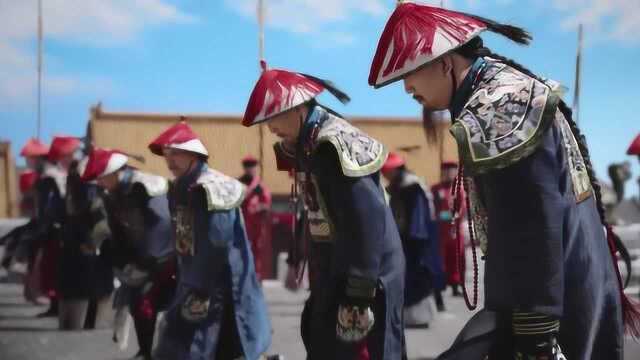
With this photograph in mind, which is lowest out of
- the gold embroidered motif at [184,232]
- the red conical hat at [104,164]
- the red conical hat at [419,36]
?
the gold embroidered motif at [184,232]

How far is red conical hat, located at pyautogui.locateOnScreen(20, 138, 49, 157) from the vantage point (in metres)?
10.5

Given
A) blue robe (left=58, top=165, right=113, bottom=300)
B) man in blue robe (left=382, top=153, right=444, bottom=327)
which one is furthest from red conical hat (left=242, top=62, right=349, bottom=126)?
blue robe (left=58, top=165, right=113, bottom=300)

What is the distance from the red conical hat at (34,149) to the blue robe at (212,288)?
5556mm

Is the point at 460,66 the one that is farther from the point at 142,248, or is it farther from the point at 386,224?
the point at 142,248

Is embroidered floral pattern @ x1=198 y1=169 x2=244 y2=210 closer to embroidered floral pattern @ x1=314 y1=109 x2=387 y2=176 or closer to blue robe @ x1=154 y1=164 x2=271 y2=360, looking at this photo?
blue robe @ x1=154 y1=164 x2=271 y2=360

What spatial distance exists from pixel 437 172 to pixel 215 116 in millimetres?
6199

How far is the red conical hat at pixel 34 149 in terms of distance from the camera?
413 inches

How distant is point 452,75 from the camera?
243cm

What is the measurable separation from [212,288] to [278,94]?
5.76ft

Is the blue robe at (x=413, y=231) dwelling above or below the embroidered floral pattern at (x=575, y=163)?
below

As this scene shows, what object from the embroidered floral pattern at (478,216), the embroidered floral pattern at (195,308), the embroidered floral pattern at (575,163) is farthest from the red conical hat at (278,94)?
the embroidered floral pattern at (575,163)

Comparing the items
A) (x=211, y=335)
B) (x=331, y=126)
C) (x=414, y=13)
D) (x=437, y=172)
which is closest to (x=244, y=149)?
(x=437, y=172)

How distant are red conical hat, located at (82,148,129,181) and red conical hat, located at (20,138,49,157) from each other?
3599 millimetres

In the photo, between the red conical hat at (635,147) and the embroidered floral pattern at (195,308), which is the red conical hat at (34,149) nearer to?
the embroidered floral pattern at (195,308)
